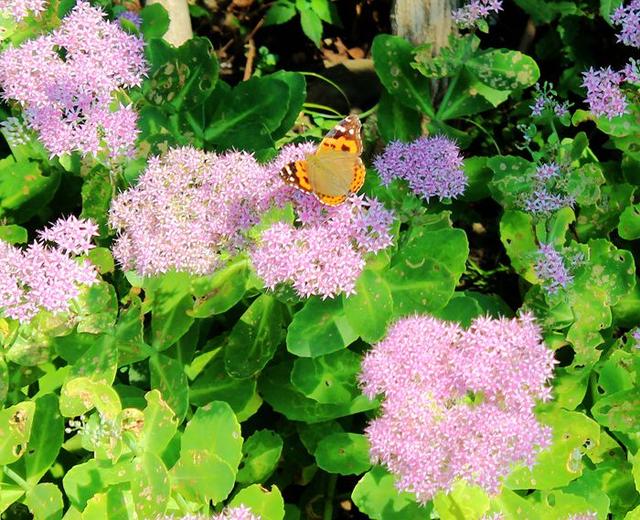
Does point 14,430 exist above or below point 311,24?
below

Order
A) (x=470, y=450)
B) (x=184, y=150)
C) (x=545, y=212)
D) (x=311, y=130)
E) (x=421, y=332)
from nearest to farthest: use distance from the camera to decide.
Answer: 1. (x=470, y=450)
2. (x=421, y=332)
3. (x=184, y=150)
4. (x=545, y=212)
5. (x=311, y=130)

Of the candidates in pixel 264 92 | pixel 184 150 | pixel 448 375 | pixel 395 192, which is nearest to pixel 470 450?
pixel 448 375

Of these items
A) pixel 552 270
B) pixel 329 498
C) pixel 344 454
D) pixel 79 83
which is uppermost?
pixel 79 83

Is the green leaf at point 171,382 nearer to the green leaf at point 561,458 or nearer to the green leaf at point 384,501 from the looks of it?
the green leaf at point 384,501

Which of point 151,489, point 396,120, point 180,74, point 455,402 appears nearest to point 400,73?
point 396,120

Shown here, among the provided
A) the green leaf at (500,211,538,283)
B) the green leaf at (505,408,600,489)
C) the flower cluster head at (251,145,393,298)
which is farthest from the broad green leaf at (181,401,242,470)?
the green leaf at (500,211,538,283)

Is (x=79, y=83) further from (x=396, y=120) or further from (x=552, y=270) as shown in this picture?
(x=552, y=270)

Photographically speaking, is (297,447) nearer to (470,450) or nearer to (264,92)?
(470,450)
